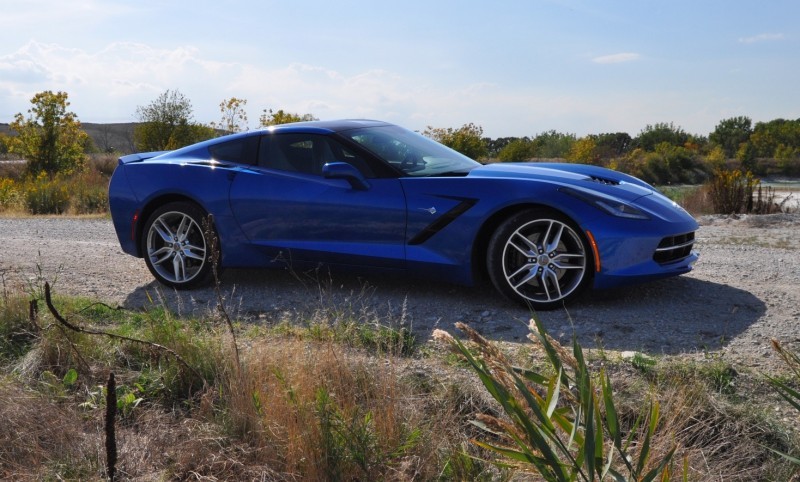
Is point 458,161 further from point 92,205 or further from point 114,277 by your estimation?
point 92,205

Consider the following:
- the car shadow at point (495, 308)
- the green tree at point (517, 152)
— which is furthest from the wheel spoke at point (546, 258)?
the green tree at point (517, 152)

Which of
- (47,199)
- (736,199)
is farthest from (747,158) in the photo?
(47,199)

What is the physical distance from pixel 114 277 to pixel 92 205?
10086 mm

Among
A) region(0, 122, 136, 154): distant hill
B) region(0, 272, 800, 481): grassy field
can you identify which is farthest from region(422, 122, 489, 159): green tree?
region(0, 122, 136, 154): distant hill

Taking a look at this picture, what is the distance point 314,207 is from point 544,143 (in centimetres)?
3047

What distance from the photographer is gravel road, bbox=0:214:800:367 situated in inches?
209

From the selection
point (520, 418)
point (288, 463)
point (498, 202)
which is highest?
point (498, 202)

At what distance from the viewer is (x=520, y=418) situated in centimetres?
219

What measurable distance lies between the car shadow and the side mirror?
30.3 inches

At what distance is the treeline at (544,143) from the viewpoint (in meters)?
26.8

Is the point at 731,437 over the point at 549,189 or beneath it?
beneath

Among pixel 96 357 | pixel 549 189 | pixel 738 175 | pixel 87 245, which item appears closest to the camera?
pixel 96 357

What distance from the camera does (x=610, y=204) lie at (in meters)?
5.82

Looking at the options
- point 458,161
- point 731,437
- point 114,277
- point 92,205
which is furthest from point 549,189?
point 92,205
